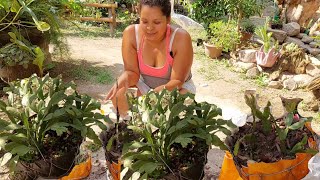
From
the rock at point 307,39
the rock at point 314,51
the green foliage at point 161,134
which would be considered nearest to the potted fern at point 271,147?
the green foliage at point 161,134

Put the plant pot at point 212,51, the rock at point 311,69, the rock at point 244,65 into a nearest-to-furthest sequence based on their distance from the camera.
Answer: the rock at point 311,69
the rock at point 244,65
the plant pot at point 212,51

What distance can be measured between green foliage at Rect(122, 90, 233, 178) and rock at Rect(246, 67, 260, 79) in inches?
139

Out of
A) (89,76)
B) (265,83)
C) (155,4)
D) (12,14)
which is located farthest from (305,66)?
(12,14)

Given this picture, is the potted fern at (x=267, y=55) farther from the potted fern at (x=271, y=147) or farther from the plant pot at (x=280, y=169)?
the plant pot at (x=280, y=169)

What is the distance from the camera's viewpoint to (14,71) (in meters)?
4.22

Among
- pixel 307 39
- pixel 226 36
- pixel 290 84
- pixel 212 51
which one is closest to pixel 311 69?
pixel 290 84

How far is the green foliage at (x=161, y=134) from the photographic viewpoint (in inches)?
65.6

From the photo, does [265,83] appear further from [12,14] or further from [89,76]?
[12,14]

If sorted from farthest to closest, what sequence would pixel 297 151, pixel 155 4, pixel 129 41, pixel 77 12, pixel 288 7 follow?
pixel 288 7, pixel 77 12, pixel 129 41, pixel 155 4, pixel 297 151

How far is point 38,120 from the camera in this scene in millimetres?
1870

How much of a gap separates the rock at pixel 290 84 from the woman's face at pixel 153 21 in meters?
2.92

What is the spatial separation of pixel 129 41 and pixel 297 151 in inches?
56.2

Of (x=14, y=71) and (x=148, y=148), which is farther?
(x=14, y=71)

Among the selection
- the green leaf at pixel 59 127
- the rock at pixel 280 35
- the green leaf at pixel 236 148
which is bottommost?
the rock at pixel 280 35
